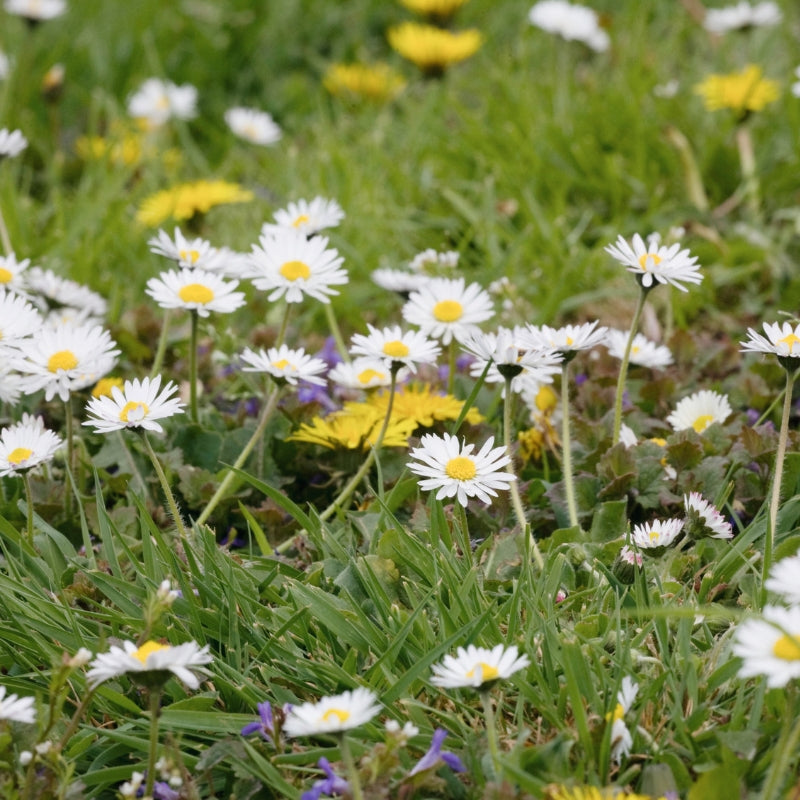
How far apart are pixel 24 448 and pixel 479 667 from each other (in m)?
0.91

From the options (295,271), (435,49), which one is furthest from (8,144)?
(435,49)

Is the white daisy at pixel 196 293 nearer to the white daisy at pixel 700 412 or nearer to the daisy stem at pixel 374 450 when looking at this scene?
the daisy stem at pixel 374 450

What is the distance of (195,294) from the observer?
7.09 feet

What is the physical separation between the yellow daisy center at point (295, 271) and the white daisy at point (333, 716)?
101 cm

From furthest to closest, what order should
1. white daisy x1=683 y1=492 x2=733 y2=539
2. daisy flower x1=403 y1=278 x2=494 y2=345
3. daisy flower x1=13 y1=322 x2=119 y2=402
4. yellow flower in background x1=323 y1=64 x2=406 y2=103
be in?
yellow flower in background x1=323 y1=64 x2=406 y2=103 → daisy flower x1=403 y1=278 x2=494 y2=345 → daisy flower x1=13 y1=322 x2=119 y2=402 → white daisy x1=683 y1=492 x2=733 y2=539

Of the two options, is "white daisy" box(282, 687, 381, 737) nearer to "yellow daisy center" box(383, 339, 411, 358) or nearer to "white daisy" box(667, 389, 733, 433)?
"yellow daisy center" box(383, 339, 411, 358)

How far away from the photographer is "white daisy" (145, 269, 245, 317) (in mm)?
2145

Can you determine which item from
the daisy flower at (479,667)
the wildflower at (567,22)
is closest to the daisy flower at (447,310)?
the daisy flower at (479,667)

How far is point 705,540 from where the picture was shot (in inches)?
76.5

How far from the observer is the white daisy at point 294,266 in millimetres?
2205

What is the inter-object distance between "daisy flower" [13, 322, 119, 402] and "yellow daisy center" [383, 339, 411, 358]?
0.48 m

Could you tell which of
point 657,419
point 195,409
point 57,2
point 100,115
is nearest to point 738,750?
point 657,419

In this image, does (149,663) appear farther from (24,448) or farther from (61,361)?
(61,361)

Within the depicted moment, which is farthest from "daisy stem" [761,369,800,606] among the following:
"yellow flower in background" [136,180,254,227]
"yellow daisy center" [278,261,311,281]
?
"yellow flower in background" [136,180,254,227]
